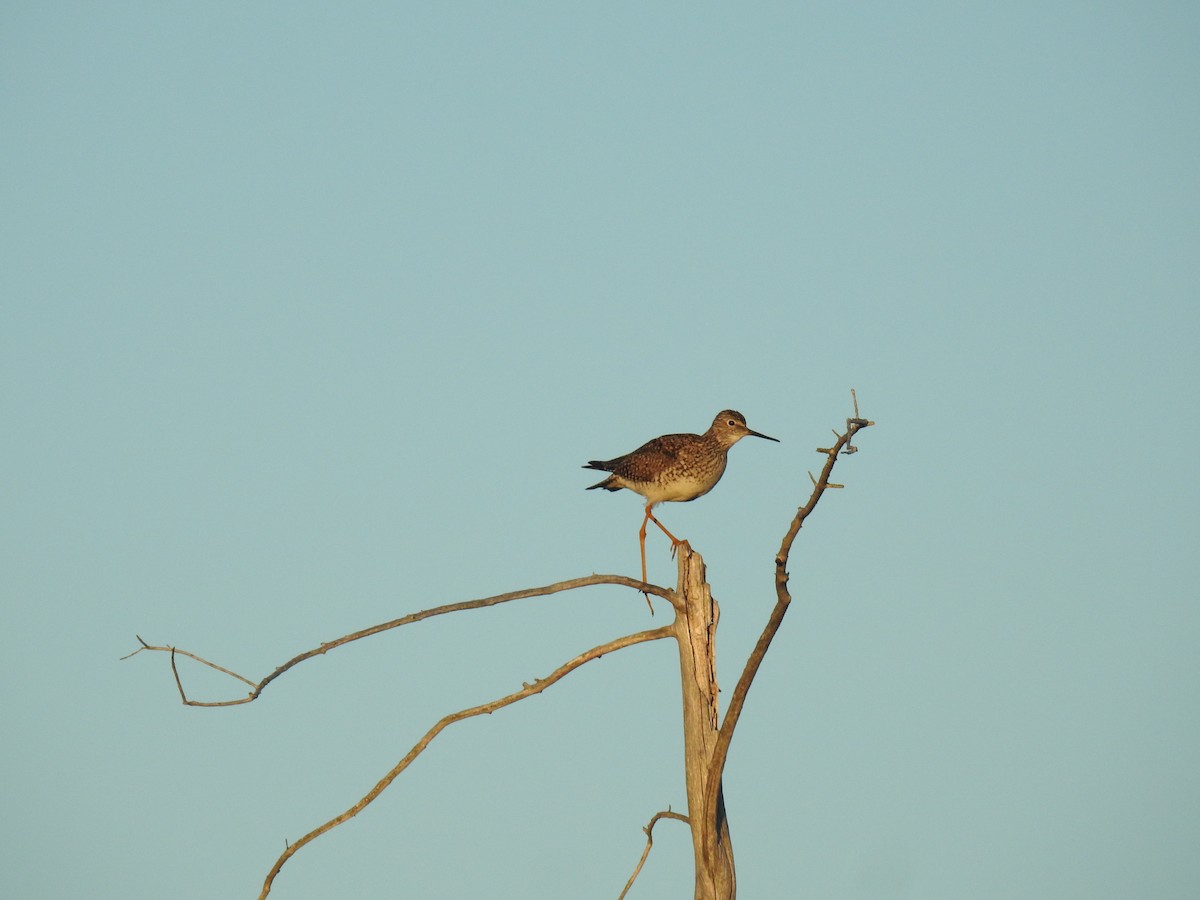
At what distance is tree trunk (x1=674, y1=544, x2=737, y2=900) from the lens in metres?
10.7

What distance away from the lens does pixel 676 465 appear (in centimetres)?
1622

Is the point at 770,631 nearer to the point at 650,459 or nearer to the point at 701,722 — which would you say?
the point at 701,722

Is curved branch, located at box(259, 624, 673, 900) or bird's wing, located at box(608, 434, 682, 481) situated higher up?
bird's wing, located at box(608, 434, 682, 481)

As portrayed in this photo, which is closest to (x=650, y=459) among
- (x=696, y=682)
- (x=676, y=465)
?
(x=676, y=465)

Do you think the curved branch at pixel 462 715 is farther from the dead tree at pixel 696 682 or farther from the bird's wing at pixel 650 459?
the bird's wing at pixel 650 459

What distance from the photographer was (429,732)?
10625 mm

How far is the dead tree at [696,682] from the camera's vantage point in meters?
10.2

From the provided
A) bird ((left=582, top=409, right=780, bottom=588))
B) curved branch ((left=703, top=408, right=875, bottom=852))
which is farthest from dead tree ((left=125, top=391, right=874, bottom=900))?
bird ((left=582, top=409, right=780, bottom=588))

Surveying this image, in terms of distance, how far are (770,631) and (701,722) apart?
1064 mm

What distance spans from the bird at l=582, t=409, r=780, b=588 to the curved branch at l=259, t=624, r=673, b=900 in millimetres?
4583

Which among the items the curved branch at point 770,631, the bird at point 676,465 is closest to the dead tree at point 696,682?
the curved branch at point 770,631

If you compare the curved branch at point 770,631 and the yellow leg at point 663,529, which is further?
the yellow leg at point 663,529

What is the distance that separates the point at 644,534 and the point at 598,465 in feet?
5.20

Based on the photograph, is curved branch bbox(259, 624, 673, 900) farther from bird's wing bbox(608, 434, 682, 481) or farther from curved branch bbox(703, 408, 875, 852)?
bird's wing bbox(608, 434, 682, 481)
